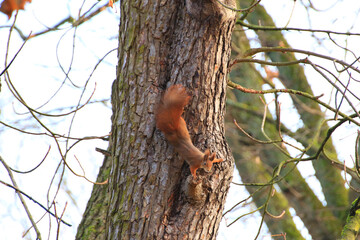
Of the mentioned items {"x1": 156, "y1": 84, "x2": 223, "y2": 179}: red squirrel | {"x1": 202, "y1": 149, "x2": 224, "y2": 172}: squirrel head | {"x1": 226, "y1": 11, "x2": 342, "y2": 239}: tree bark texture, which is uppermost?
{"x1": 226, "y1": 11, "x2": 342, "y2": 239}: tree bark texture

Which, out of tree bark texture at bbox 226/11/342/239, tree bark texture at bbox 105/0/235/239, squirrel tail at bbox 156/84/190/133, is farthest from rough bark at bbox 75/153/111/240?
tree bark texture at bbox 226/11/342/239

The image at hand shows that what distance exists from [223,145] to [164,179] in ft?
0.93

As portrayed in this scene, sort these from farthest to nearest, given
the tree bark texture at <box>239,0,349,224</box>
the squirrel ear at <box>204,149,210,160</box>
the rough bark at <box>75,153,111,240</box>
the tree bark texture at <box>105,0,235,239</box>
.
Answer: the tree bark texture at <box>239,0,349,224</box> < the rough bark at <box>75,153,111,240</box> < the tree bark texture at <box>105,0,235,239</box> < the squirrel ear at <box>204,149,210,160</box>

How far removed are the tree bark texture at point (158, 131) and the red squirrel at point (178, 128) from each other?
1.9 inches

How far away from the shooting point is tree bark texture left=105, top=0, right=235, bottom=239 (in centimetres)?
160

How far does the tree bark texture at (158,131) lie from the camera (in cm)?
160

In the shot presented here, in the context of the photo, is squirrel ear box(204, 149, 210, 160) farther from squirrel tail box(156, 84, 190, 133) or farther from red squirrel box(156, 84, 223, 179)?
squirrel tail box(156, 84, 190, 133)

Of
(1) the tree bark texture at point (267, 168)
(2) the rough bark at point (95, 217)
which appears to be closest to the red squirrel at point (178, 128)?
(2) the rough bark at point (95, 217)

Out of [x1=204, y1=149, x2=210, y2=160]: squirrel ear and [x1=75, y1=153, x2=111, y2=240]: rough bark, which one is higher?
[x1=75, y1=153, x2=111, y2=240]: rough bark

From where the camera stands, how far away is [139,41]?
1.76 meters

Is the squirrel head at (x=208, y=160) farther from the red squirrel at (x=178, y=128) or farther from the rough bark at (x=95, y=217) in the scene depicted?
the rough bark at (x=95, y=217)

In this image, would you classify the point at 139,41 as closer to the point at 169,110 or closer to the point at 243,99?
the point at 169,110

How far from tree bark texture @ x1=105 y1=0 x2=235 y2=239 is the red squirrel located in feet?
0.16

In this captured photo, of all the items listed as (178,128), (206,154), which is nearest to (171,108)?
(178,128)
